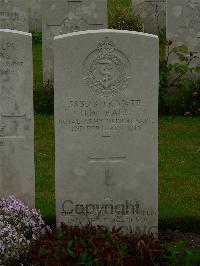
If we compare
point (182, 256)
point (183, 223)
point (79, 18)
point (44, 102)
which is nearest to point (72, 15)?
point (79, 18)

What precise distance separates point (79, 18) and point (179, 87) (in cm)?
176

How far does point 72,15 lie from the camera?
1189 cm

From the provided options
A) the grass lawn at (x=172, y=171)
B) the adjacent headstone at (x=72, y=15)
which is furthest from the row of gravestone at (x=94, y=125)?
the adjacent headstone at (x=72, y=15)

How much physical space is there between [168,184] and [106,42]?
2.23m

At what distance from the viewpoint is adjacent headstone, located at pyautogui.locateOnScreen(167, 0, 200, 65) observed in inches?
459

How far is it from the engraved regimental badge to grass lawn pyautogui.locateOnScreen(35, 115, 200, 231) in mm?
1313

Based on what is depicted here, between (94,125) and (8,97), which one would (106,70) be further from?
(8,97)

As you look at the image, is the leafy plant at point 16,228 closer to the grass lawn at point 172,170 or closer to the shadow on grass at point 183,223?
the grass lawn at point 172,170

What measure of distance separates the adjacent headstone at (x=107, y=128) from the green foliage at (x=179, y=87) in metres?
4.86

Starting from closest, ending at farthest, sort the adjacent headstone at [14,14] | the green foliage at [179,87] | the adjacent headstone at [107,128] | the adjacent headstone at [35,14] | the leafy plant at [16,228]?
1. the leafy plant at [16,228]
2. the adjacent headstone at [107,128]
3. the green foliage at [179,87]
4. the adjacent headstone at [14,14]
5. the adjacent headstone at [35,14]

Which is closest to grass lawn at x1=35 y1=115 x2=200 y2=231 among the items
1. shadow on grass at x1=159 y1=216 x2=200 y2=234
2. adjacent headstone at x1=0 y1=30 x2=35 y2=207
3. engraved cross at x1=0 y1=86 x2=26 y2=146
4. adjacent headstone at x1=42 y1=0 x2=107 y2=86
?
shadow on grass at x1=159 y1=216 x2=200 y2=234

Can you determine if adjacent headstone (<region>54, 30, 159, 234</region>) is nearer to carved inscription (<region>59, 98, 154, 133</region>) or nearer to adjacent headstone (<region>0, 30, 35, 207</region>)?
carved inscription (<region>59, 98, 154, 133</region>)

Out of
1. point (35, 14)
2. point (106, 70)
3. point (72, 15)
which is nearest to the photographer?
point (106, 70)

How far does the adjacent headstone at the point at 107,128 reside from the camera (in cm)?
657
